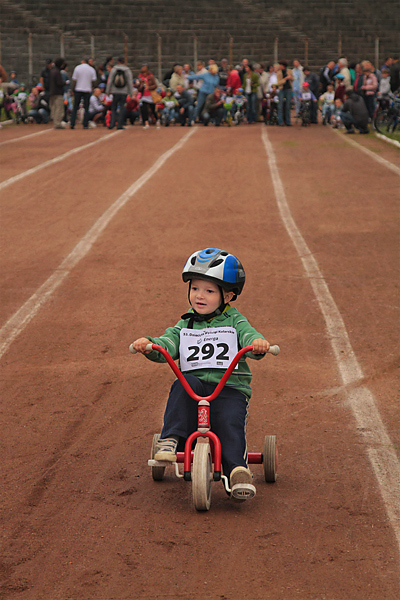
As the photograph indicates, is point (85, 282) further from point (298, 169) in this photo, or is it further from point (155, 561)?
point (298, 169)

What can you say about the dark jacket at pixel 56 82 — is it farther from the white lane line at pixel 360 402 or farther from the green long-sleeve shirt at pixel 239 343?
the green long-sleeve shirt at pixel 239 343

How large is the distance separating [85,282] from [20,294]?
2.71ft

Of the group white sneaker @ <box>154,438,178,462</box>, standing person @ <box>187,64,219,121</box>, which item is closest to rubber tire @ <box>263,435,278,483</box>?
white sneaker @ <box>154,438,178,462</box>

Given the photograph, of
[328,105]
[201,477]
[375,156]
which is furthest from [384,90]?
[201,477]

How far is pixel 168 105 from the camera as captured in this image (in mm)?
27031

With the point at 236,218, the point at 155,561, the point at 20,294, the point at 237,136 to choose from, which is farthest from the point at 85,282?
the point at 237,136

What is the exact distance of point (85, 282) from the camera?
9875mm

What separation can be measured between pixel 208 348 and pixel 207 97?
918 inches

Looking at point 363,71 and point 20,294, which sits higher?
point 363,71

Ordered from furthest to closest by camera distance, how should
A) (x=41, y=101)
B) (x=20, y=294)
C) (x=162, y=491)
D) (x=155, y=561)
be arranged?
(x=41, y=101) → (x=20, y=294) → (x=162, y=491) → (x=155, y=561)

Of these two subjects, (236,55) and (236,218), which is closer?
(236,218)

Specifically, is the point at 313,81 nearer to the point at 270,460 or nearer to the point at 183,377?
the point at 270,460

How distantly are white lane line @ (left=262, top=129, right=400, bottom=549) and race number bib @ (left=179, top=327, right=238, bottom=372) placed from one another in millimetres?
1251

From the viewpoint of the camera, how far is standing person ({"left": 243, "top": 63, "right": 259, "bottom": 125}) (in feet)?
92.1
